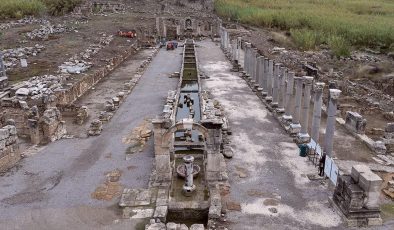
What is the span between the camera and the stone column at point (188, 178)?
13000 mm

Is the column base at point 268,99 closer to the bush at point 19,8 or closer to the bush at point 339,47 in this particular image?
the bush at point 339,47

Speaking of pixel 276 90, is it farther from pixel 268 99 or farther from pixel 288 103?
pixel 288 103

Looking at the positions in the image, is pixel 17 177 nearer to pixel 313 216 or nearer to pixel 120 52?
pixel 313 216

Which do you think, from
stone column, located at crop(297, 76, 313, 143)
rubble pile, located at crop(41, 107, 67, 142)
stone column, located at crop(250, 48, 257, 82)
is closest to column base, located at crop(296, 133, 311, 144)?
stone column, located at crop(297, 76, 313, 143)

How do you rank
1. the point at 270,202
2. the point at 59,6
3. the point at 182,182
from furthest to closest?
the point at 59,6 < the point at 182,182 < the point at 270,202

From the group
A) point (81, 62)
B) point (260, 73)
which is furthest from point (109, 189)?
point (81, 62)

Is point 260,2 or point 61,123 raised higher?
point 260,2

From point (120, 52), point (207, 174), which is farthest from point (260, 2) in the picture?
point (207, 174)

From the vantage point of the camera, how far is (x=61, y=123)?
18.3 meters

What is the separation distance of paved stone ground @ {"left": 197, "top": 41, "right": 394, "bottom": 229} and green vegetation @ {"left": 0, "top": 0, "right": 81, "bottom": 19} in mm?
44226

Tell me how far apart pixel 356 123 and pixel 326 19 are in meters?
33.3

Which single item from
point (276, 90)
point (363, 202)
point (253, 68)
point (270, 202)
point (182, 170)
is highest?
point (253, 68)

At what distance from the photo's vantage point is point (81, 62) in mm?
31391

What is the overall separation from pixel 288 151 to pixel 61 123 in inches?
405
